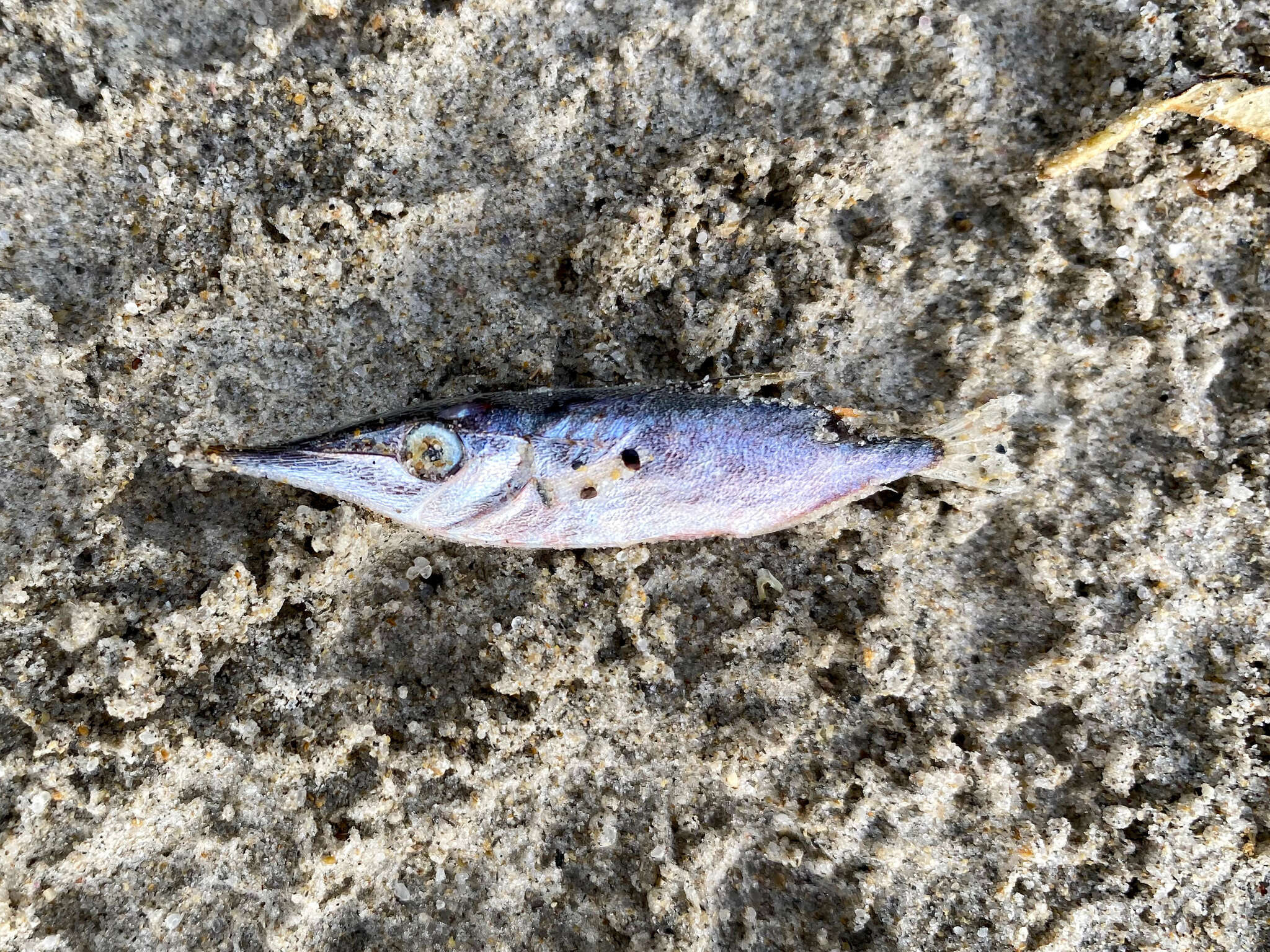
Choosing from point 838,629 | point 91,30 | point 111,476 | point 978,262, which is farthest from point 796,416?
point 91,30

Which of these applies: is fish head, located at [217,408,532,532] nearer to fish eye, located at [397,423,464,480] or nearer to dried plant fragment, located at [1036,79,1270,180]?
fish eye, located at [397,423,464,480]

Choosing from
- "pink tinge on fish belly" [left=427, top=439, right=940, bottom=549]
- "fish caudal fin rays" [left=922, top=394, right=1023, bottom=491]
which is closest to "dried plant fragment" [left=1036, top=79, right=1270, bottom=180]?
"fish caudal fin rays" [left=922, top=394, right=1023, bottom=491]

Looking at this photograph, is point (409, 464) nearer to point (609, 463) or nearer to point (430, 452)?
point (430, 452)

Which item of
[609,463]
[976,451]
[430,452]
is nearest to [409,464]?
[430,452]

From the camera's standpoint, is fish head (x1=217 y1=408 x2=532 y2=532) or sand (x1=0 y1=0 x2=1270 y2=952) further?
sand (x1=0 y1=0 x2=1270 y2=952)

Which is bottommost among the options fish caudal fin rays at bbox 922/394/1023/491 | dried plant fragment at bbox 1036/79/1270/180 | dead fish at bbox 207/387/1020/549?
fish caudal fin rays at bbox 922/394/1023/491

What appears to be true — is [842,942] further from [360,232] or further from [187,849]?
[360,232]

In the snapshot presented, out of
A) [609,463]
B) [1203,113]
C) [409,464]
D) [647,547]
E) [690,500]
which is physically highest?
[1203,113]
